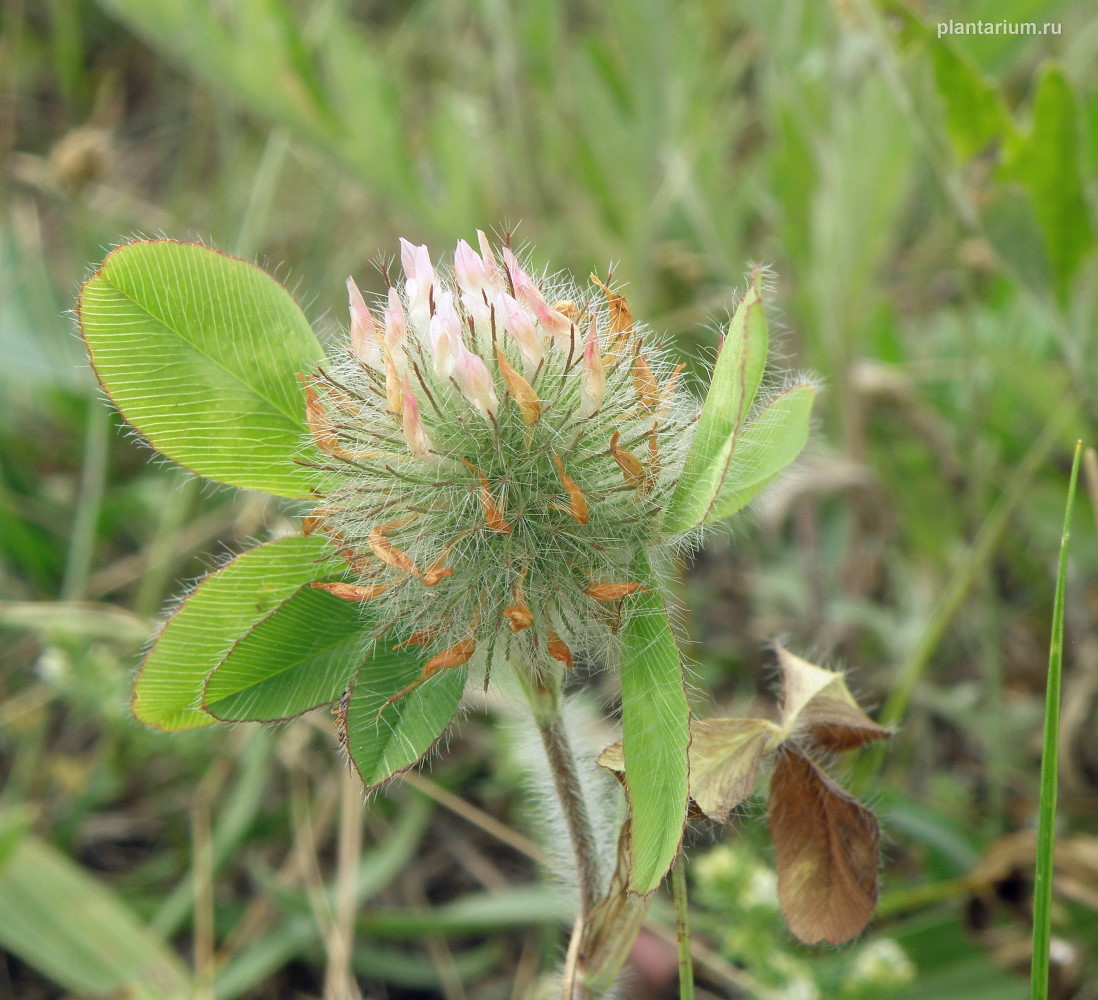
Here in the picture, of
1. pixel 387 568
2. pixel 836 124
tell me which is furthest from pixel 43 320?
pixel 387 568

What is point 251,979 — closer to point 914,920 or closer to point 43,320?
point 914,920

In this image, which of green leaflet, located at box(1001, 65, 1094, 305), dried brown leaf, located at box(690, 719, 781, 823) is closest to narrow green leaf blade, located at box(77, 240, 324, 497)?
dried brown leaf, located at box(690, 719, 781, 823)

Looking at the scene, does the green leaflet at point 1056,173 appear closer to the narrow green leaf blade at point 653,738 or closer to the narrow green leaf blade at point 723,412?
the narrow green leaf blade at point 723,412

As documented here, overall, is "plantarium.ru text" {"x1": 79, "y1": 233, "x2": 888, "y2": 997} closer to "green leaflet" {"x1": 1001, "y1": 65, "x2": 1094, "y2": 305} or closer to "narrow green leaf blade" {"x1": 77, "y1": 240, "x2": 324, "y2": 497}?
"narrow green leaf blade" {"x1": 77, "y1": 240, "x2": 324, "y2": 497}

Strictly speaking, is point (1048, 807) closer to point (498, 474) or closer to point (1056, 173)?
point (498, 474)

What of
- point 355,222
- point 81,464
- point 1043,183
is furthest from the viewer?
point 355,222

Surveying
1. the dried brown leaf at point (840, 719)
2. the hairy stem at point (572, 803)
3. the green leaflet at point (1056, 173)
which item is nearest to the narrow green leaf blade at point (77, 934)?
the hairy stem at point (572, 803)
